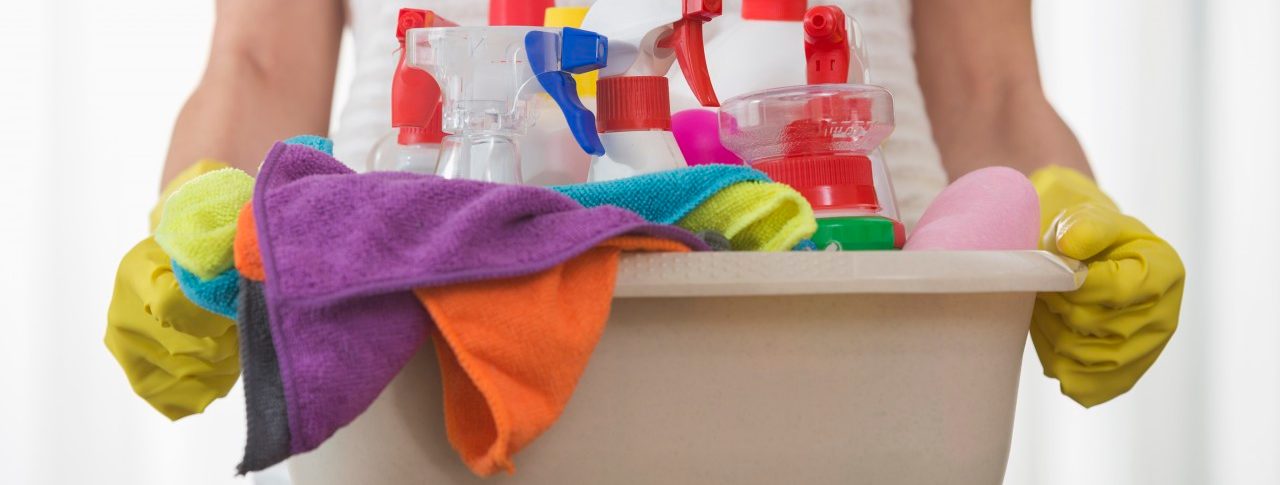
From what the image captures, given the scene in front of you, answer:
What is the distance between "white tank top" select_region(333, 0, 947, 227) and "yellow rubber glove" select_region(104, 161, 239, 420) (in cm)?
30

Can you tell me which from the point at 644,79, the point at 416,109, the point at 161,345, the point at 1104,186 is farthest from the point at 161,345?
the point at 1104,186

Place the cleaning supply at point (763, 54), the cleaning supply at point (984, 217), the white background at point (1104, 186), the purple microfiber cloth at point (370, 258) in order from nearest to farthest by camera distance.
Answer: the purple microfiber cloth at point (370, 258), the cleaning supply at point (984, 217), the cleaning supply at point (763, 54), the white background at point (1104, 186)

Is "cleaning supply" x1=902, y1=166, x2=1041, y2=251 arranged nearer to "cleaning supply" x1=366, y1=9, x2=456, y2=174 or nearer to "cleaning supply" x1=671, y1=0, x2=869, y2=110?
"cleaning supply" x1=671, y1=0, x2=869, y2=110

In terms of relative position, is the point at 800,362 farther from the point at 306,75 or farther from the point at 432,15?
the point at 306,75

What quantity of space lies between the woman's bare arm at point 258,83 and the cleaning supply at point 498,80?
1.26 feet

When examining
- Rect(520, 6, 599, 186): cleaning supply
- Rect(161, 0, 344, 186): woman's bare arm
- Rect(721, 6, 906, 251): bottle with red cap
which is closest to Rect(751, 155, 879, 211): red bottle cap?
Rect(721, 6, 906, 251): bottle with red cap

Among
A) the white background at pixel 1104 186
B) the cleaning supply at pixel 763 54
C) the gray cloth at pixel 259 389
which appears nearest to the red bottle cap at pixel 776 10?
the cleaning supply at pixel 763 54

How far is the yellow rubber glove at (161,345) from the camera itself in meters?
0.46

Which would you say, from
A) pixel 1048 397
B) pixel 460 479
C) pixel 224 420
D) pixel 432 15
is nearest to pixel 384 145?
pixel 432 15

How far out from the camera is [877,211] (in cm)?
49

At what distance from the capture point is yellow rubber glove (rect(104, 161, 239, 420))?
458 mm

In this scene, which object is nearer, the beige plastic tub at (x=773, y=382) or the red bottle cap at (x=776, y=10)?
the beige plastic tub at (x=773, y=382)

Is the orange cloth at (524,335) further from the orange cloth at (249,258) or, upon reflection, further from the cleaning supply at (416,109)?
the cleaning supply at (416,109)

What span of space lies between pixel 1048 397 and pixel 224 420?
90cm
